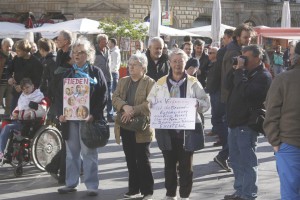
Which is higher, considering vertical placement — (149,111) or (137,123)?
(149,111)

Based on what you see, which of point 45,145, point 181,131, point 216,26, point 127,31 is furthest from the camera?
point 127,31

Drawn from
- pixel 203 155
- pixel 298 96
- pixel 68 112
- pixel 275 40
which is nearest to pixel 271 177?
pixel 203 155

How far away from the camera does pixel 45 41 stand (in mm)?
10914

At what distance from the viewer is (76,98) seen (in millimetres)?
8492

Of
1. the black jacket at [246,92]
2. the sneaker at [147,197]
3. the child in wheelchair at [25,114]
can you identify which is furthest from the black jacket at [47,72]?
the black jacket at [246,92]

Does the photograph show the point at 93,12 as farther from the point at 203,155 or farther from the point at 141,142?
the point at 141,142

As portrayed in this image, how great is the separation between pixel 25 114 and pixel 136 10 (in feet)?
116

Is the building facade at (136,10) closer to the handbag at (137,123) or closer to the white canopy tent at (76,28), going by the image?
the white canopy tent at (76,28)

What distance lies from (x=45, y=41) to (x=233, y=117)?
4024mm

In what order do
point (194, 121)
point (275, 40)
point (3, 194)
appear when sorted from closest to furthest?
point (194, 121)
point (3, 194)
point (275, 40)

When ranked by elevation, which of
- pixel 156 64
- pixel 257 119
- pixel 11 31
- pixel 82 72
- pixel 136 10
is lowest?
pixel 257 119

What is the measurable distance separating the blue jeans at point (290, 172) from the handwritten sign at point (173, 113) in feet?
5.70

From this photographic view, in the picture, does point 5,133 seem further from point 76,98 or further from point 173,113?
point 173,113

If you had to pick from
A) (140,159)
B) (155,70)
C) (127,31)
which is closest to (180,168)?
(140,159)
